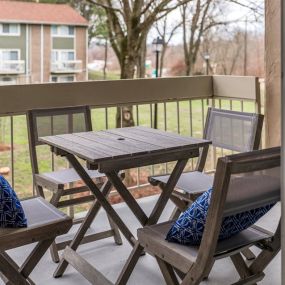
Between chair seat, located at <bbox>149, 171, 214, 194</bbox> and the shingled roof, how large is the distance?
8.21 feet

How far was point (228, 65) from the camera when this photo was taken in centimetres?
556

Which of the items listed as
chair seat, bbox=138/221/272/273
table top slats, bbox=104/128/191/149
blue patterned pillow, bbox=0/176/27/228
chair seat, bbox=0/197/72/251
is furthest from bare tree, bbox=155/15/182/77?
blue patterned pillow, bbox=0/176/27/228

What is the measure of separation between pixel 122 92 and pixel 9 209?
2.06m

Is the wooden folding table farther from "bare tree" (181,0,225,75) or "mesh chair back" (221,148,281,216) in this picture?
"bare tree" (181,0,225,75)

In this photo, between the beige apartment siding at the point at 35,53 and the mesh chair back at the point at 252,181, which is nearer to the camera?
the mesh chair back at the point at 252,181

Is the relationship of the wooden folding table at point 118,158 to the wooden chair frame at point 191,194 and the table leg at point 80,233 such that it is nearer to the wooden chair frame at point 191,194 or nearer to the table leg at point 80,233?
the table leg at point 80,233

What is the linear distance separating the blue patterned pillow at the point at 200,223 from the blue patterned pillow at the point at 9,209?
0.69m

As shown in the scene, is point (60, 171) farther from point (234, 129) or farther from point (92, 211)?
point (234, 129)

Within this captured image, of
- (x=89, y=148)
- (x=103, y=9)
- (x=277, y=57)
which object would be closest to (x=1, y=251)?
(x=89, y=148)

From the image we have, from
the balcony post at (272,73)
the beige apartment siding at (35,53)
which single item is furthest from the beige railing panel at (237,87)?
the beige apartment siding at (35,53)

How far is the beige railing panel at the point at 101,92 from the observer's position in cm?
326

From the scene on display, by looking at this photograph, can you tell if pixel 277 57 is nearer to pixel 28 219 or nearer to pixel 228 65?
pixel 228 65

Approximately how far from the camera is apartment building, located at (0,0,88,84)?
448cm

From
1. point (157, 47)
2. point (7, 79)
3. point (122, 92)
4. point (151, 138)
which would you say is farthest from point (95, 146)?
point (157, 47)
